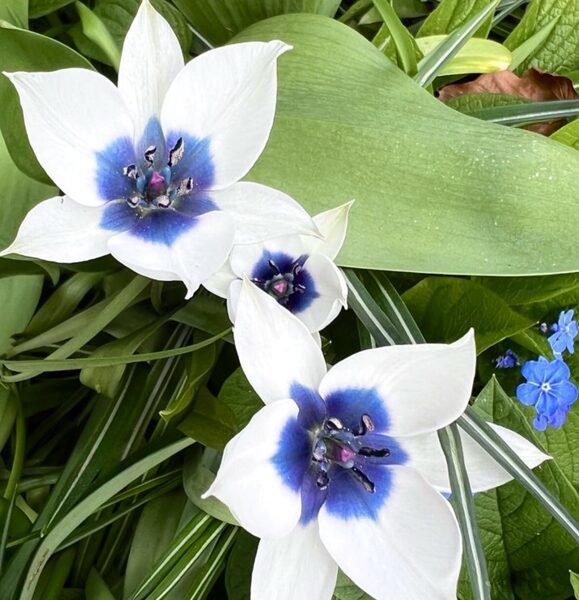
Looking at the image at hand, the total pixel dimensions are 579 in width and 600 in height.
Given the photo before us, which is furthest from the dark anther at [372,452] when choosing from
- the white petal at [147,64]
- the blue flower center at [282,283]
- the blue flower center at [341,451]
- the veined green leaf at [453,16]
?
the veined green leaf at [453,16]

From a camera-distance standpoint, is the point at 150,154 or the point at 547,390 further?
the point at 547,390

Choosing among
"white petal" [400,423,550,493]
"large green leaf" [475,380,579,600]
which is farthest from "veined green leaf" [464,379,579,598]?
"white petal" [400,423,550,493]

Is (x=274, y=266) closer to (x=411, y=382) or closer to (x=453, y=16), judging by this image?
(x=411, y=382)

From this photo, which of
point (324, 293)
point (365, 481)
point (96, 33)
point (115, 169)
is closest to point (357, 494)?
point (365, 481)

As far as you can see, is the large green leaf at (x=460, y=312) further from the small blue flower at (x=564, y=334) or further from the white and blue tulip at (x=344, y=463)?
the white and blue tulip at (x=344, y=463)

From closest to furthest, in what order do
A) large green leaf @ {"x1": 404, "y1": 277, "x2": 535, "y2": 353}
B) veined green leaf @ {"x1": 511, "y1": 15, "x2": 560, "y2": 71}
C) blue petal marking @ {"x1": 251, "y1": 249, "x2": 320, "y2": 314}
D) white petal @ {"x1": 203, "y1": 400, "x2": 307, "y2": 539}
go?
white petal @ {"x1": 203, "y1": 400, "x2": 307, "y2": 539}, blue petal marking @ {"x1": 251, "y1": 249, "x2": 320, "y2": 314}, large green leaf @ {"x1": 404, "y1": 277, "x2": 535, "y2": 353}, veined green leaf @ {"x1": 511, "y1": 15, "x2": 560, "y2": 71}

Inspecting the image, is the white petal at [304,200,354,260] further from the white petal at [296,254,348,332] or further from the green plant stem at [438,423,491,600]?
the green plant stem at [438,423,491,600]

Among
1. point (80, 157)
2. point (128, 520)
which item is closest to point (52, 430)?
point (128, 520)
